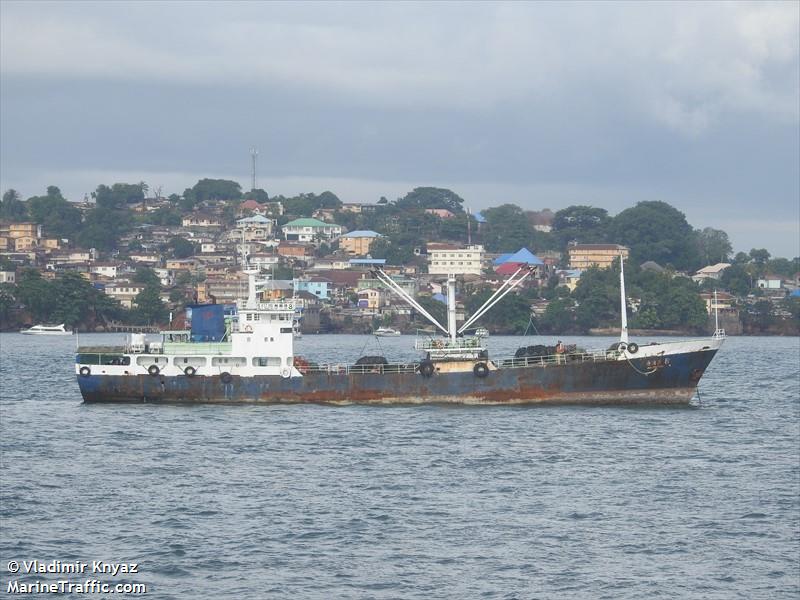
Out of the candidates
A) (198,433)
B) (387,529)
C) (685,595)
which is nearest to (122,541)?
(387,529)

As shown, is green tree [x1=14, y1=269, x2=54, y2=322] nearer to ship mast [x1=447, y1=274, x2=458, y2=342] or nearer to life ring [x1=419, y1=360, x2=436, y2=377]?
ship mast [x1=447, y1=274, x2=458, y2=342]

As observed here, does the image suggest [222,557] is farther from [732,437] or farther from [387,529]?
[732,437]

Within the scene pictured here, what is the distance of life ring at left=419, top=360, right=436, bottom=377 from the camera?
70312 mm

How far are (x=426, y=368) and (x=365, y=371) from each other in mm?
3354

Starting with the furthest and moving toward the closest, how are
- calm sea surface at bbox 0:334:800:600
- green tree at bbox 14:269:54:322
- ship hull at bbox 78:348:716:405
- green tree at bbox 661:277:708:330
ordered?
green tree at bbox 661:277:708:330 → green tree at bbox 14:269:54:322 → ship hull at bbox 78:348:716:405 → calm sea surface at bbox 0:334:800:600

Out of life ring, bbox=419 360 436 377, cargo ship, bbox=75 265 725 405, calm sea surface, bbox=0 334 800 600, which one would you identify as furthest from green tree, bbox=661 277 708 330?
life ring, bbox=419 360 436 377

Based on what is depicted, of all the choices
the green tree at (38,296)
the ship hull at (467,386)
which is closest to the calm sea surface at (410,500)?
the ship hull at (467,386)

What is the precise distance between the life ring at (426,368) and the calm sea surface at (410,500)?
2460mm

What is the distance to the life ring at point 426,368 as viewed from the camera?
70312 mm

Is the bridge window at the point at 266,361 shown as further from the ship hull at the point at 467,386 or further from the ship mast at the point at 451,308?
the ship mast at the point at 451,308

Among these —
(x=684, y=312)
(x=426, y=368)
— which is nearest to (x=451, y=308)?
(x=426, y=368)

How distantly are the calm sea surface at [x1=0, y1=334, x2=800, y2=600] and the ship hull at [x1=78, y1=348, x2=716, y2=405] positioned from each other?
1.08 meters

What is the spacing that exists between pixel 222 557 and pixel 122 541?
339 centimetres

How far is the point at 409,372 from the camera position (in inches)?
2790
